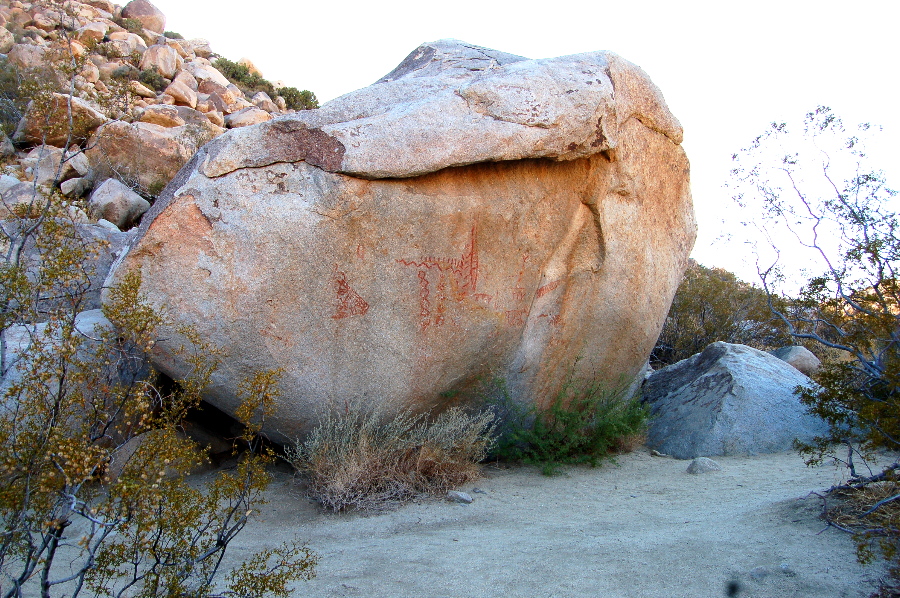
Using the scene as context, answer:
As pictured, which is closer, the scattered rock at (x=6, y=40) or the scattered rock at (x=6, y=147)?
the scattered rock at (x=6, y=147)

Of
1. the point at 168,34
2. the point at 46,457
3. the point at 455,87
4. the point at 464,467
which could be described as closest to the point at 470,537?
the point at 464,467

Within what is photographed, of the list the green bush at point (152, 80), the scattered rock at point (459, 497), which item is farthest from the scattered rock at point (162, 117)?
the scattered rock at point (459, 497)

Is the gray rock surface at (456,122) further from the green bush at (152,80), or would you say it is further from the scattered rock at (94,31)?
the scattered rock at (94,31)

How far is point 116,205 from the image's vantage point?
871 cm

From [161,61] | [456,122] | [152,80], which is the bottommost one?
[456,122]

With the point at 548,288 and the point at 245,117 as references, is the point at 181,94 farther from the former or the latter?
the point at 548,288

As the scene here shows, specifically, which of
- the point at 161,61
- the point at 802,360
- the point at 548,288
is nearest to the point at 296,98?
the point at 161,61

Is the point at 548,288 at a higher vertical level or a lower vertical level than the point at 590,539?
higher

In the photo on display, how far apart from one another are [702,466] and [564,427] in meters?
1.12

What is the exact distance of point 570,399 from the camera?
569cm

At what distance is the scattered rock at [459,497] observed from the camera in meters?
4.54

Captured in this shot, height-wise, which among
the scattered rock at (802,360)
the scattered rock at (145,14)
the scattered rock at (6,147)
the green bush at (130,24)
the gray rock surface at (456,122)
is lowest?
the scattered rock at (6,147)

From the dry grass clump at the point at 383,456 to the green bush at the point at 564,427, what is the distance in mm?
423

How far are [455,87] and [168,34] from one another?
75.3ft
